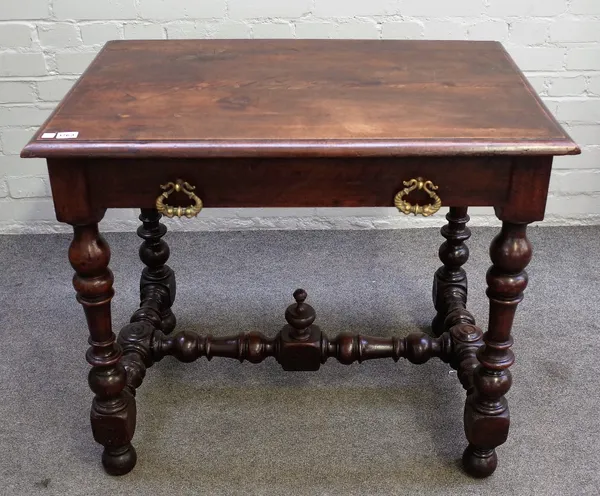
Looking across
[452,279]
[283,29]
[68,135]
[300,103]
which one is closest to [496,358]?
[452,279]

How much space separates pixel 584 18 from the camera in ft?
7.18

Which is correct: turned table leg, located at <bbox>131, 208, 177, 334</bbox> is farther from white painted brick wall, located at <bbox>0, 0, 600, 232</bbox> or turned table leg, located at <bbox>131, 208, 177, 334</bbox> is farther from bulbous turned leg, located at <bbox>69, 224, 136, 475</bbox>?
white painted brick wall, located at <bbox>0, 0, 600, 232</bbox>

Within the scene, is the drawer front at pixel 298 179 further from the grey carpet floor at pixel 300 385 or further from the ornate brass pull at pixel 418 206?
the grey carpet floor at pixel 300 385

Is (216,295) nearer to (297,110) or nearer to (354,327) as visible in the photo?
(354,327)

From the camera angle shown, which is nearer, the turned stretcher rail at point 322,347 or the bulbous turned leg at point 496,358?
the bulbous turned leg at point 496,358

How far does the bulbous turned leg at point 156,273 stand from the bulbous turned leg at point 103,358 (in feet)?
1.08

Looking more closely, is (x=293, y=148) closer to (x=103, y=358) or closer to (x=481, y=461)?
(x=103, y=358)

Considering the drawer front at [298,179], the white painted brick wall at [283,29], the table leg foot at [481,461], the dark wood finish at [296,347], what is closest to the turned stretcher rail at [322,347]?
the dark wood finish at [296,347]

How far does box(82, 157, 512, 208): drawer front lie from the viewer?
4.25ft

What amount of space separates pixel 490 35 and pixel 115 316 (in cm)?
123

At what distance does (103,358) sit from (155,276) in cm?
48

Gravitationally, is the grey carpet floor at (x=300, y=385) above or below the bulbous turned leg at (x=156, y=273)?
below

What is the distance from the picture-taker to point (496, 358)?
1.47 meters

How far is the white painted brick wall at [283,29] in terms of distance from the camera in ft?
7.07
